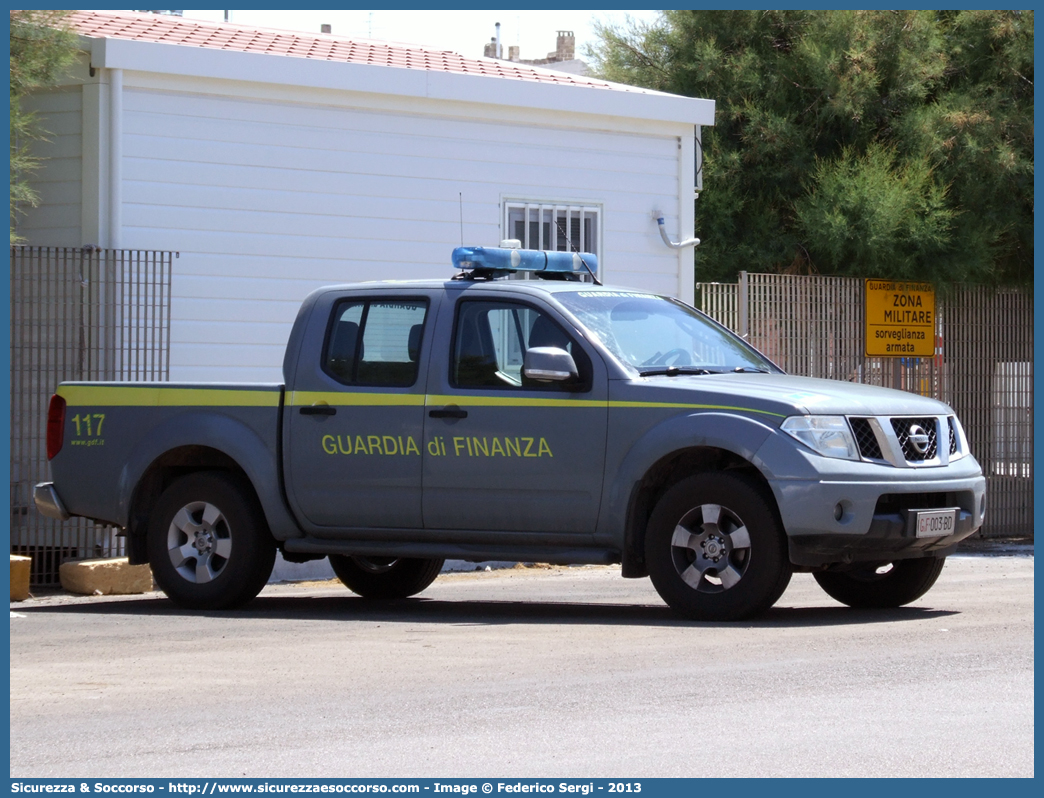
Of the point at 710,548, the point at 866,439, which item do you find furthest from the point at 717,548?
the point at 866,439

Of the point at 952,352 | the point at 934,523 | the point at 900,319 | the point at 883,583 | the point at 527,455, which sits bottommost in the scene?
the point at 883,583

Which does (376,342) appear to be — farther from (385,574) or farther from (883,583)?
(883,583)

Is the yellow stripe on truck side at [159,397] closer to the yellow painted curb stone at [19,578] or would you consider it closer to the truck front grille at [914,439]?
the yellow painted curb stone at [19,578]

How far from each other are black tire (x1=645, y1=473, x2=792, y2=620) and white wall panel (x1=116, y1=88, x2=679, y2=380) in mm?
6203

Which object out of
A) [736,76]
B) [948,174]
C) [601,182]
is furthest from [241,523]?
[736,76]

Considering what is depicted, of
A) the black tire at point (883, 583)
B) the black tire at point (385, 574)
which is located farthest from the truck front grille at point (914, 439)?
the black tire at point (385, 574)

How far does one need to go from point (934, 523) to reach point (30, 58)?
7712 millimetres

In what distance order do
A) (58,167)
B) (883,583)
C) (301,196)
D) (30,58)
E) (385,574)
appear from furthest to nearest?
(301,196) → (58,167) → (30,58) → (385,574) → (883,583)

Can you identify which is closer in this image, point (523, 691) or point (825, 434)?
point (523, 691)

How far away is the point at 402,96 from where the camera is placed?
1548 centimetres

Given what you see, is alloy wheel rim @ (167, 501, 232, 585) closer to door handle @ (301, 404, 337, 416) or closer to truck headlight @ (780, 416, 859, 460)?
door handle @ (301, 404, 337, 416)

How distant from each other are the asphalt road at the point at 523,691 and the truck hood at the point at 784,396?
1.20 m

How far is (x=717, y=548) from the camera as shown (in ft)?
30.7

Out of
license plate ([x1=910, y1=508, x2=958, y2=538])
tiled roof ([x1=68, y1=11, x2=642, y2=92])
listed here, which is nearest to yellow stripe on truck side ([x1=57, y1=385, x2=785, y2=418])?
license plate ([x1=910, y1=508, x2=958, y2=538])
